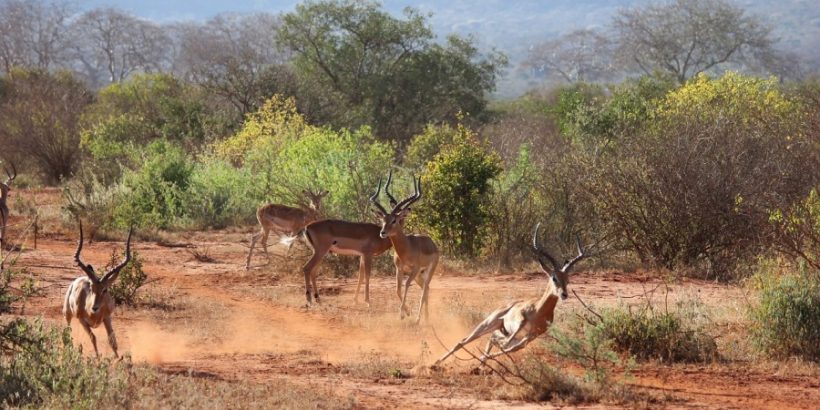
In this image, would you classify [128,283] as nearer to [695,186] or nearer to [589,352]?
[589,352]

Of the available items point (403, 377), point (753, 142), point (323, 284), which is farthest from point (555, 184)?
point (403, 377)

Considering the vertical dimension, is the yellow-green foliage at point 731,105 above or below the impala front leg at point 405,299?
above

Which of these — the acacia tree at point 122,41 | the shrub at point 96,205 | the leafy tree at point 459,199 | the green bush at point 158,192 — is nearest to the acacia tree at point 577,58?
the acacia tree at point 122,41

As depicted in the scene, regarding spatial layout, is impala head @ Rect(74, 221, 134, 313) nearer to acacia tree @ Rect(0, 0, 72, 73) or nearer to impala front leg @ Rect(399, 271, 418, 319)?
impala front leg @ Rect(399, 271, 418, 319)

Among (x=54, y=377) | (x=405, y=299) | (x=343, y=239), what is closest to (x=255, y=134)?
(x=343, y=239)

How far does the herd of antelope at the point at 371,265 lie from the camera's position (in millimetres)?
10750

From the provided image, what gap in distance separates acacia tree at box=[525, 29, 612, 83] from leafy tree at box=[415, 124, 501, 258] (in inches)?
3155

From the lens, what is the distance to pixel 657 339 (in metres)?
11.2

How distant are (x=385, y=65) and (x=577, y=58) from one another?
230 feet

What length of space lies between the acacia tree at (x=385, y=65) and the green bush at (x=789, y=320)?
2832cm

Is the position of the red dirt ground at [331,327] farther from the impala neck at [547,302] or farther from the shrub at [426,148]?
the shrub at [426,148]

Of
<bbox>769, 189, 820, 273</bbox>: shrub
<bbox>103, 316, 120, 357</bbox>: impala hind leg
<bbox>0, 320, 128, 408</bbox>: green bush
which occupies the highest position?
<bbox>769, 189, 820, 273</bbox>: shrub

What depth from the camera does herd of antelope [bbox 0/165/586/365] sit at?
35.3 feet

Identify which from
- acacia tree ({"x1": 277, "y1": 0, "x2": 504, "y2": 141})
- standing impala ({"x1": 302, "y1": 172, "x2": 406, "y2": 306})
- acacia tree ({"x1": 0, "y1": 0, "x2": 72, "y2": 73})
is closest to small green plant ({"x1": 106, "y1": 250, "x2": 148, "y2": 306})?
standing impala ({"x1": 302, "y1": 172, "x2": 406, "y2": 306})
